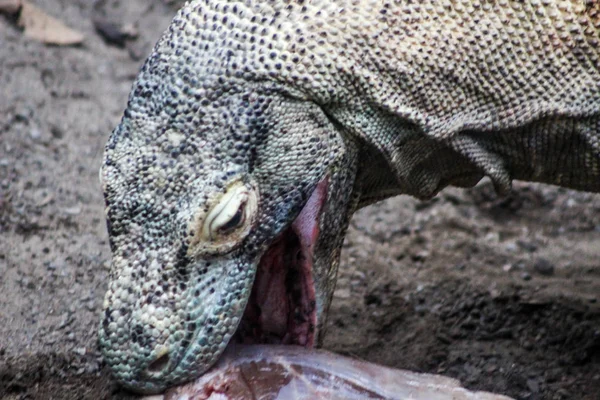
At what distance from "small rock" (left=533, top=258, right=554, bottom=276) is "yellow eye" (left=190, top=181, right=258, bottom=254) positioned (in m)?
2.12

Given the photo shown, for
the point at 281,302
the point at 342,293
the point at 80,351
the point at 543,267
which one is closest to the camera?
the point at 281,302

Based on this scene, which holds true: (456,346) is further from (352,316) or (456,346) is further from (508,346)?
(352,316)

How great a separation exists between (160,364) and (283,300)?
522 millimetres

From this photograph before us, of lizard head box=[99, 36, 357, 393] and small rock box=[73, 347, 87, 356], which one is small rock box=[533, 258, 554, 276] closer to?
lizard head box=[99, 36, 357, 393]

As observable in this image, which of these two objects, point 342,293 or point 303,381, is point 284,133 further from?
point 342,293

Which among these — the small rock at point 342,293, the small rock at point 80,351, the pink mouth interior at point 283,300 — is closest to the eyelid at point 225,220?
the pink mouth interior at point 283,300

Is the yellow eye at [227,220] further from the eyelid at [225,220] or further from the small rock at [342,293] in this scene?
the small rock at [342,293]

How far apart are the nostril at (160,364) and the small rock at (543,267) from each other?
2302mm

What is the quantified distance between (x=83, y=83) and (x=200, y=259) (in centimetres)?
314

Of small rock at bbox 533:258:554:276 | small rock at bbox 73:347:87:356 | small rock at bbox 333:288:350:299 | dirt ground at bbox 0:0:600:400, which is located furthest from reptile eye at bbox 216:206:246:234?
small rock at bbox 533:258:554:276

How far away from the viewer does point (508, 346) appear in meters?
3.86

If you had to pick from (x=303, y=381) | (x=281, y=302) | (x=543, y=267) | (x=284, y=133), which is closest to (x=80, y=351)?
(x=281, y=302)

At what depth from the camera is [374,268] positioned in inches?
177

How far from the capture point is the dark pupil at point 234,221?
2676 mm
